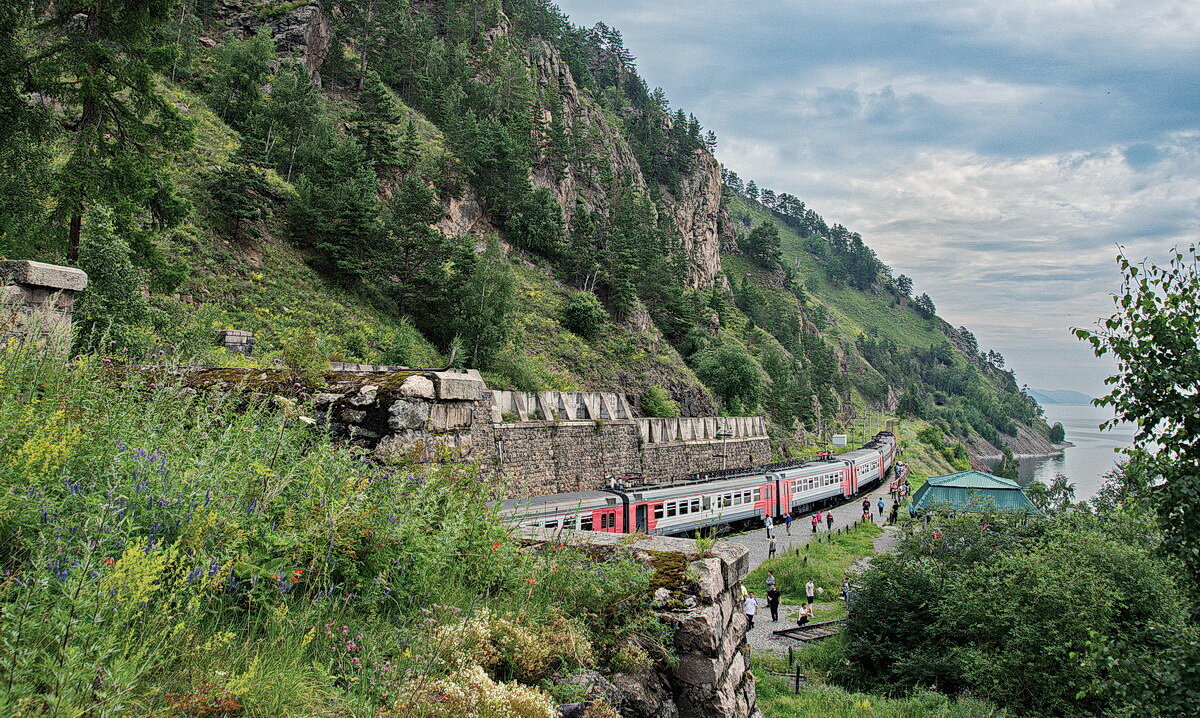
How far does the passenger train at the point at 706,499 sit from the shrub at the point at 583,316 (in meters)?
16.0

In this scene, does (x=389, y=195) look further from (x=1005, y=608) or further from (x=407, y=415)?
(x=1005, y=608)

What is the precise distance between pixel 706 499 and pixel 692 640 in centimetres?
1972

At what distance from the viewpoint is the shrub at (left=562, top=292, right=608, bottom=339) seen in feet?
134

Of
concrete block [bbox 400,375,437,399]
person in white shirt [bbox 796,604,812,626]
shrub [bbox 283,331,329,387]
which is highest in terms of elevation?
shrub [bbox 283,331,329,387]

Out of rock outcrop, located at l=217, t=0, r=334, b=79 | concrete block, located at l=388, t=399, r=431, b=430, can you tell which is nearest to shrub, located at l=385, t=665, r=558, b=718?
concrete block, located at l=388, t=399, r=431, b=430

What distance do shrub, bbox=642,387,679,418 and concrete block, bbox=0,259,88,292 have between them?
113ft

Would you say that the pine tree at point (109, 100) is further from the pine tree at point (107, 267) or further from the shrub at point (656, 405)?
the shrub at point (656, 405)

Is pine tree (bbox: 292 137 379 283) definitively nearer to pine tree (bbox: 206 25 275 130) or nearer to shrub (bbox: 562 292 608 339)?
pine tree (bbox: 206 25 275 130)

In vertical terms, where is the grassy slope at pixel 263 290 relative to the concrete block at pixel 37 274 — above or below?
above

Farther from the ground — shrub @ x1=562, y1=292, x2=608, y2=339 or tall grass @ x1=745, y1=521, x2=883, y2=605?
shrub @ x1=562, y1=292, x2=608, y2=339

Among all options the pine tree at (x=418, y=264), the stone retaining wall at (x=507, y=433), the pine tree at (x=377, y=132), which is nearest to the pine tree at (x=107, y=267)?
the stone retaining wall at (x=507, y=433)

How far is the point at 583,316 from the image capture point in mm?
40844

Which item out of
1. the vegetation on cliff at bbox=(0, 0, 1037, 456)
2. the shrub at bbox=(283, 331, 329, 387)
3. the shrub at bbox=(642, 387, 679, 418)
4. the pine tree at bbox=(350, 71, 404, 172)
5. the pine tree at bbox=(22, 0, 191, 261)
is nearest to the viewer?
the shrub at bbox=(283, 331, 329, 387)

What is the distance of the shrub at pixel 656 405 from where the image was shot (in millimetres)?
39125
